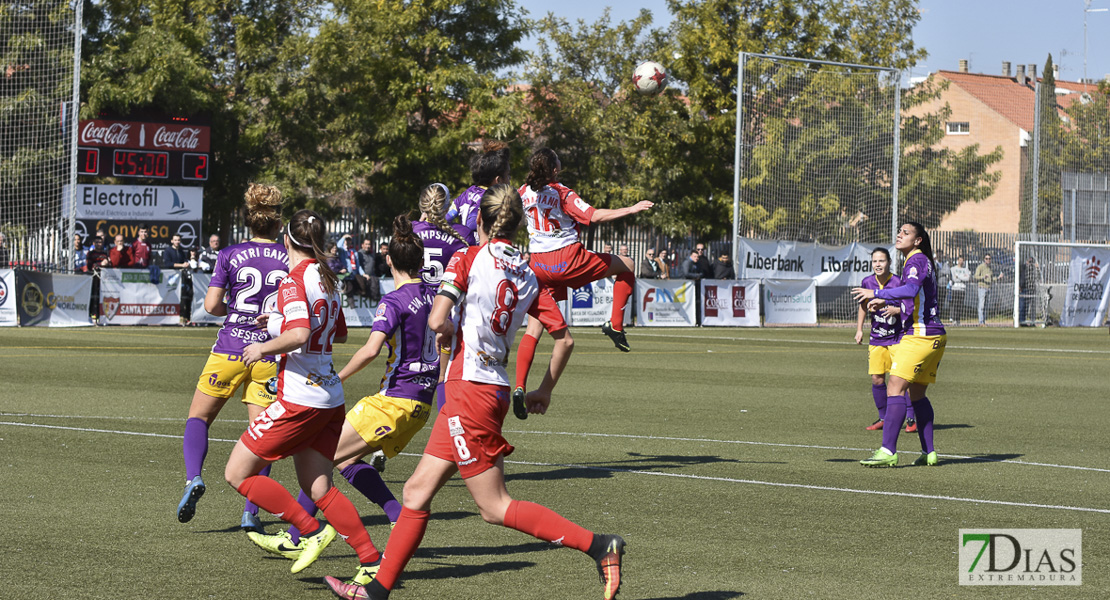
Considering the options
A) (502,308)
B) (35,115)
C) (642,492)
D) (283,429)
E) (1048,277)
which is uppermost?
(35,115)

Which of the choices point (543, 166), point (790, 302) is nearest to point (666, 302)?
point (790, 302)

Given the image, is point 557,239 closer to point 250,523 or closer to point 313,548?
point 250,523

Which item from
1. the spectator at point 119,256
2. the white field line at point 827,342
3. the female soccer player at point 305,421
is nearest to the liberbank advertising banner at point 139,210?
the spectator at point 119,256

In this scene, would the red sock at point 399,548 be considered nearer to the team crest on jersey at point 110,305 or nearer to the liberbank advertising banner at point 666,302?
the team crest on jersey at point 110,305

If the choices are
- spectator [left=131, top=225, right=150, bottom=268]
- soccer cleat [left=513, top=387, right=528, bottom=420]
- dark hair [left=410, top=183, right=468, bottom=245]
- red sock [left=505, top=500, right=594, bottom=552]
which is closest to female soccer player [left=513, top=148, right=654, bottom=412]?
dark hair [left=410, top=183, right=468, bottom=245]

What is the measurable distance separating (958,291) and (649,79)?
2196 cm

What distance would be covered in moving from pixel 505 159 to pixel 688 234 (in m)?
35.0

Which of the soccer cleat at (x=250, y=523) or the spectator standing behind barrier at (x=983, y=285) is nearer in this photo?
the soccer cleat at (x=250, y=523)

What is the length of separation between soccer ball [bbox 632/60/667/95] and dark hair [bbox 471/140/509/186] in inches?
364

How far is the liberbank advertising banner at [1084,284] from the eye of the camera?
36750mm

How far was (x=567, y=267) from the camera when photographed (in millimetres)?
9656

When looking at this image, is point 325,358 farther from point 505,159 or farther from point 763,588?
point 505,159

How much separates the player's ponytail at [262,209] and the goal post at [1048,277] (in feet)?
109

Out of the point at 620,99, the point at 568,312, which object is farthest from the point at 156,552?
the point at 620,99
